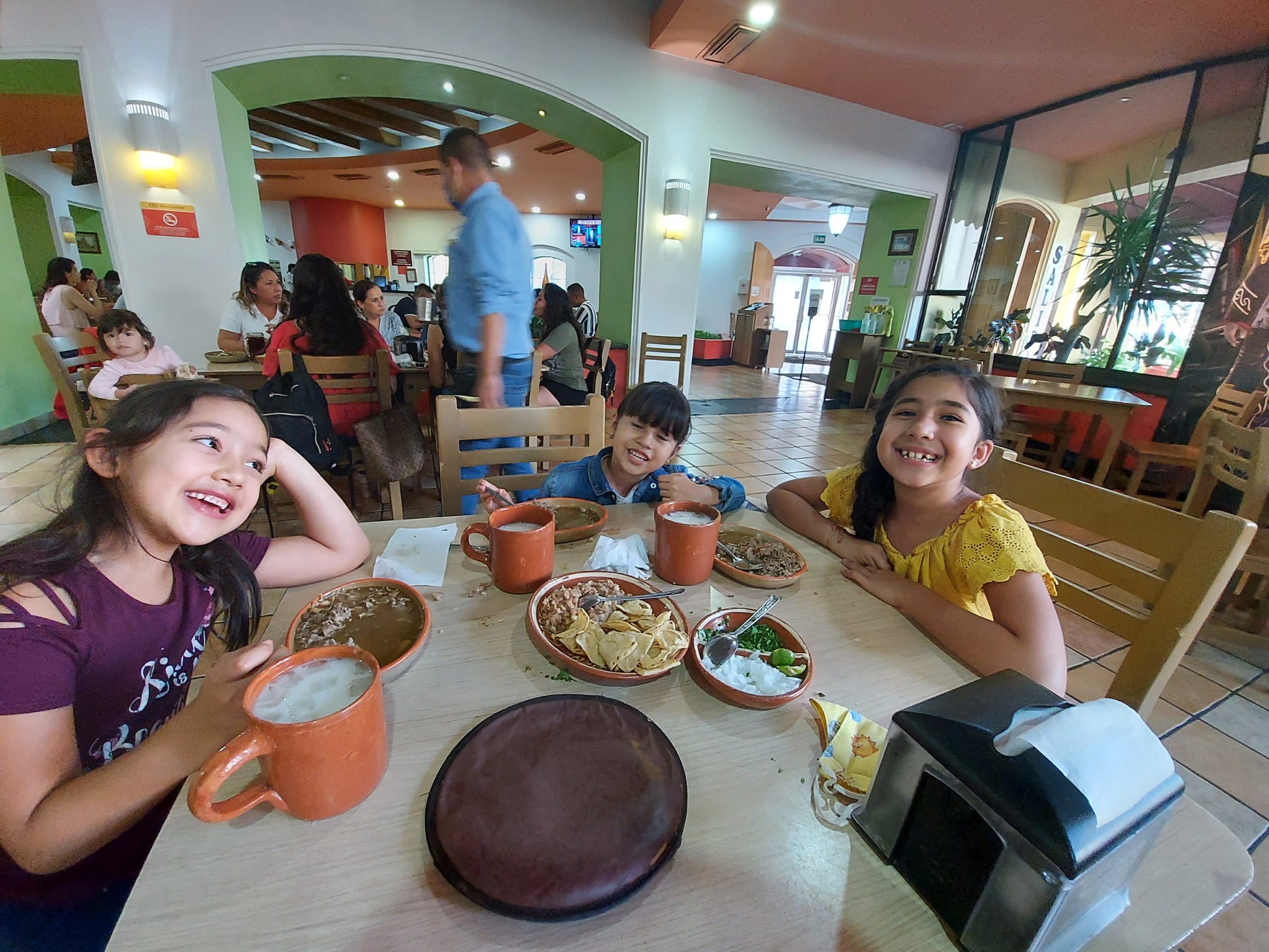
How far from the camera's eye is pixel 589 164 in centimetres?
756

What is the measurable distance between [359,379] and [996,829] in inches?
117

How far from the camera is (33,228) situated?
847cm

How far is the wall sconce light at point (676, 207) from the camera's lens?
4.83 metres

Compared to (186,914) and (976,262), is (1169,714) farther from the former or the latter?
(976,262)

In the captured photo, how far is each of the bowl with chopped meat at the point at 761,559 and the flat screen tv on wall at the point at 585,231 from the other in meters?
12.2

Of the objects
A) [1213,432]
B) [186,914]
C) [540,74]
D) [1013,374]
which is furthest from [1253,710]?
[540,74]

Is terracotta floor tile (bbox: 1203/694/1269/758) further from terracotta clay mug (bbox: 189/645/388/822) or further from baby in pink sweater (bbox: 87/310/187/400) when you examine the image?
baby in pink sweater (bbox: 87/310/187/400)

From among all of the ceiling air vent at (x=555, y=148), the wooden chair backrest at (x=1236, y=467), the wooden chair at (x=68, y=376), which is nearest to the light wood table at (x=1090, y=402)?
the wooden chair backrest at (x=1236, y=467)

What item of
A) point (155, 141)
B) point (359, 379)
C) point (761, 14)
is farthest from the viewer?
point (761, 14)

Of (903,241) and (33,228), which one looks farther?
(33,228)

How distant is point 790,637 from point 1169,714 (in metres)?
2.05

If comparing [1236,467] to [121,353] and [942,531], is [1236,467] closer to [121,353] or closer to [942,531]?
[942,531]

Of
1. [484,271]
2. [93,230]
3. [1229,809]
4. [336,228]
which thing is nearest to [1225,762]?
[1229,809]

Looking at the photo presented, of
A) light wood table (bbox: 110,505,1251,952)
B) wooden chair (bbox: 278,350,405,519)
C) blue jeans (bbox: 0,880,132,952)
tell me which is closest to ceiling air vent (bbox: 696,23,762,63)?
wooden chair (bbox: 278,350,405,519)
